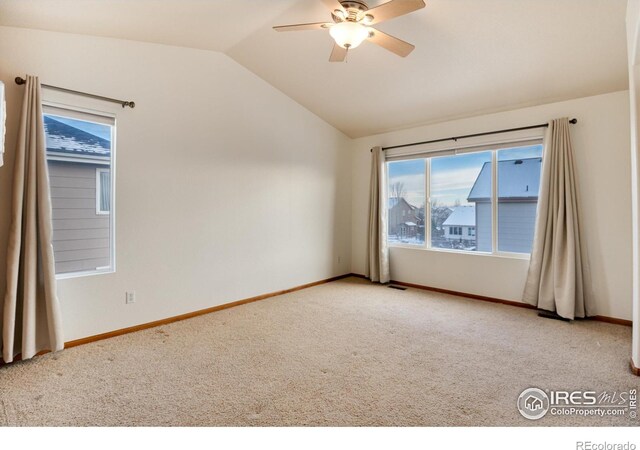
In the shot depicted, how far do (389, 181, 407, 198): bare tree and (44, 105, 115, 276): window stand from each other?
375 centimetres

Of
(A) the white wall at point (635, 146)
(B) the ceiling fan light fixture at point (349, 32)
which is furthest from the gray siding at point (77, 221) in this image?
(A) the white wall at point (635, 146)

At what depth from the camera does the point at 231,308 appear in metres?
3.82

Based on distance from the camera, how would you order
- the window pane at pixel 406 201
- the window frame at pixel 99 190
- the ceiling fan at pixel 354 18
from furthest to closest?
the window pane at pixel 406 201
the window frame at pixel 99 190
the ceiling fan at pixel 354 18

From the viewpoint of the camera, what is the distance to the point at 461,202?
175 inches

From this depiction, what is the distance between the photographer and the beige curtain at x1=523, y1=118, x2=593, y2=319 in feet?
11.2

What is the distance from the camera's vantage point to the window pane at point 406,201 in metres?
4.86

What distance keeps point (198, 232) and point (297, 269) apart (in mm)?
1633

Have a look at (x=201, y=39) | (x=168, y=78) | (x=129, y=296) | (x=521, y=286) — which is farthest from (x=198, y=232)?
(x=521, y=286)

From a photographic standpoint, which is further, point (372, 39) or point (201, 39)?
point (201, 39)

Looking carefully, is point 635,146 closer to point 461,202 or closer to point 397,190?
point 461,202

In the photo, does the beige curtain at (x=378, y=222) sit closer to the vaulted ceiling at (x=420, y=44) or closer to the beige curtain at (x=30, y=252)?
the vaulted ceiling at (x=420, y=44)

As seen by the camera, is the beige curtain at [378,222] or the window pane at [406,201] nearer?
the window pane at [406,201]
